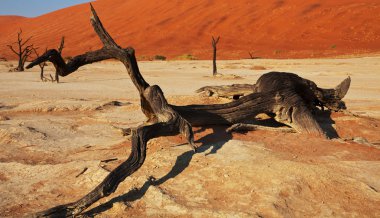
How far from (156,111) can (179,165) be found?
896mm

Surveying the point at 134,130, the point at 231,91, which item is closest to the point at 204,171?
the point at 134,130

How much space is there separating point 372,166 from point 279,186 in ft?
4.23

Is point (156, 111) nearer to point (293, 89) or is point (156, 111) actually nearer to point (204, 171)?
point (204, 171)

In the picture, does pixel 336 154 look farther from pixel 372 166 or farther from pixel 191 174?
pixel 191 174

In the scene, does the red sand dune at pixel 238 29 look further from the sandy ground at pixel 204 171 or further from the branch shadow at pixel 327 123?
the sandy ground at pixel 204 171

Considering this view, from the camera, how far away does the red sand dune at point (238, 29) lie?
1278 inches

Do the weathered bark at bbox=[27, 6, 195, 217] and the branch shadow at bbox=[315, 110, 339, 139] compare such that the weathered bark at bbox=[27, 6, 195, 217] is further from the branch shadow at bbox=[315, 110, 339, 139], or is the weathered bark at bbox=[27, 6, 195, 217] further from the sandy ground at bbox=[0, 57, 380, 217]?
the branch shadow at bbox=[315, 110, 339, 139]

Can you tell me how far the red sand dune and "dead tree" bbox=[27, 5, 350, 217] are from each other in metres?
22.6

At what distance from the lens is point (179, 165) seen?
14.8 ft

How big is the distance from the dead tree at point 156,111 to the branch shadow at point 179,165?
0.17m

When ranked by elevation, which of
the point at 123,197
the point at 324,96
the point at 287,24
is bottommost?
the point at 123,197

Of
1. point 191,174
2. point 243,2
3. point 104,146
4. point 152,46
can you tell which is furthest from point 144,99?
point 243,2

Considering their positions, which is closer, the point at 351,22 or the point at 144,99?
the point at 144,99

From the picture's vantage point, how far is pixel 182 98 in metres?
8.66
